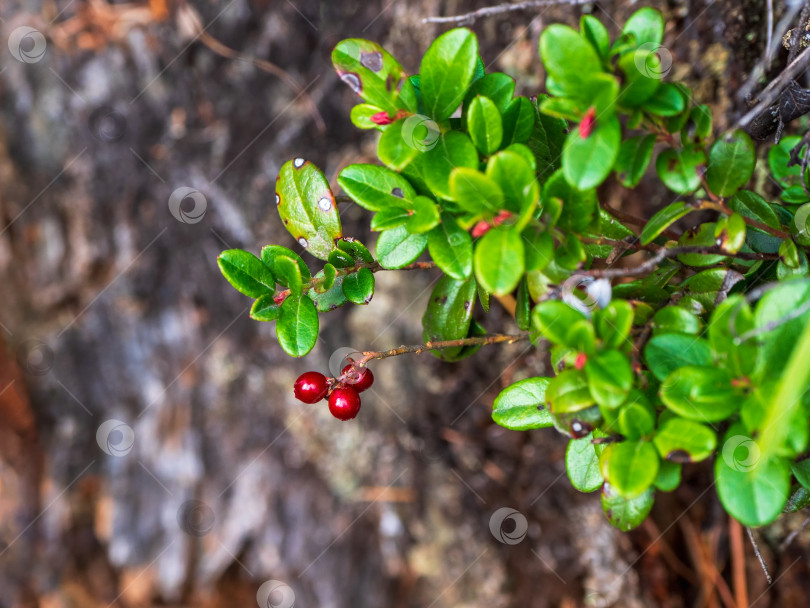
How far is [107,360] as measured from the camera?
1947 mm

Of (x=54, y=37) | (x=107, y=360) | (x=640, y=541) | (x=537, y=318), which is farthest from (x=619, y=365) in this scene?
(x=54, y=37)

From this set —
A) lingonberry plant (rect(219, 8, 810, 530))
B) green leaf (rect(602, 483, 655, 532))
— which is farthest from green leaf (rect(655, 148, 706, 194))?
green leaf (rect(602, 483, 655, 532))

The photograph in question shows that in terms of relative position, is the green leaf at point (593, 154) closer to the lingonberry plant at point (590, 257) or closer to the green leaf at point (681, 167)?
the lingonberry plant at point (590, 257)

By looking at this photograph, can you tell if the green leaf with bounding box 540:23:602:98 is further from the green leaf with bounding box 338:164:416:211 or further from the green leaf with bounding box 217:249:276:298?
the green leaf with bounding box 217:249:276:298

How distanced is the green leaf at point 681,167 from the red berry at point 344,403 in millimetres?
463

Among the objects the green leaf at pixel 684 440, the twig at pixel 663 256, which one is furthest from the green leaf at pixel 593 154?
the green leaf at pixel 684 440

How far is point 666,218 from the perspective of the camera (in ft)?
2.22

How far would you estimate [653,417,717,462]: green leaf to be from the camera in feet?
1.82

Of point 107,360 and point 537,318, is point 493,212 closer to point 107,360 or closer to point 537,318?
point 537,318

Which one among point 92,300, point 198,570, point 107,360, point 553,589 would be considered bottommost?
point 198,570

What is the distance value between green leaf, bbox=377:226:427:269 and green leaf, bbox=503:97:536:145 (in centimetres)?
16

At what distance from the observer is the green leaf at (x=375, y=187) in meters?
0.71

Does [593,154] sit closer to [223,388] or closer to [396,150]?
[396,150]

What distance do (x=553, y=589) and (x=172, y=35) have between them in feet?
6.13
